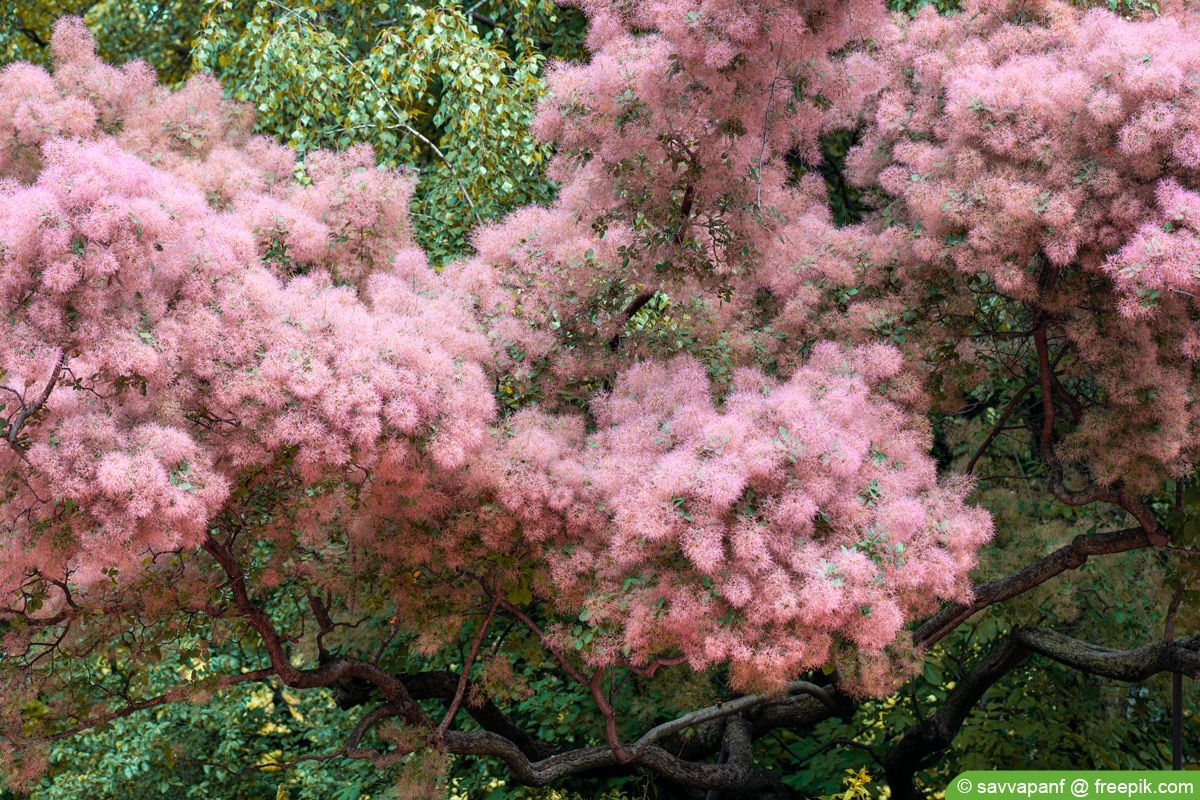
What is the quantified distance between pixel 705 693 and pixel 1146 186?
388 cm

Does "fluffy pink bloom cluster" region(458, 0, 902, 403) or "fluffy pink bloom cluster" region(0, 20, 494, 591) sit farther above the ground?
"fluffy pink bloom cluster" region(458, 0, 902, 403)

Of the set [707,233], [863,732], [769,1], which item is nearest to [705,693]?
[863,732]

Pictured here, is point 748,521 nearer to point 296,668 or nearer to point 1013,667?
point 296,668

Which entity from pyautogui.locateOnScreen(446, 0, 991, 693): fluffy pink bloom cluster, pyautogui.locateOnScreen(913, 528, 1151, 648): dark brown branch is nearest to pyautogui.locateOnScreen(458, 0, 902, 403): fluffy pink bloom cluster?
pyautogui.locateOnScreen(446, 0, 991, 693): fluffy pink bloom cluster

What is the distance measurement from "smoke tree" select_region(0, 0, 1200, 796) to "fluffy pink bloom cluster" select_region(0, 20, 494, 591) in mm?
16

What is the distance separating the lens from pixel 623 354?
5301 mm

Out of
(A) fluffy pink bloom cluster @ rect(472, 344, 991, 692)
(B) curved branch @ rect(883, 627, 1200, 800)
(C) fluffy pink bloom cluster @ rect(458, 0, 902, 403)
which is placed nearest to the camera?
(A) fluffy pink bloom cluster @ rect(472, 344, 991, 692)

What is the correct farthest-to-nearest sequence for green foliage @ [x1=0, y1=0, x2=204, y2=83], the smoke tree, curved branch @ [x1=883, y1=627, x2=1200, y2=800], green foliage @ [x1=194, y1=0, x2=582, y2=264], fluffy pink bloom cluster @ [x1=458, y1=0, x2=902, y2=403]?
1. green foliage @ [x1=0, y1=0, x2=204, y2=83]
2. green foliage @ [x1=194, y1=0, x2=582, y2=264]
3. curved branch @ [x1=883, y1=627, x2=1200, y2=800]
4. fluffy pink bloom cluster @ [x1=458, y1=0, x2=902, y2=403]
5. the smoke tree

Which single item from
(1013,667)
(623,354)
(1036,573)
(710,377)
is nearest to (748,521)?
(710,377)

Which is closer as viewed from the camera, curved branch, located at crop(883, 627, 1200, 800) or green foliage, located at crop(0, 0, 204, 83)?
curved branch, located at crop(883, 627, 1200, 800)

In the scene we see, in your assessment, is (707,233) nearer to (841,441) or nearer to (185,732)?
(841,441)

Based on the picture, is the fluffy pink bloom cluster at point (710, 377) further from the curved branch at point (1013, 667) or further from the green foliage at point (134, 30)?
the green foliage at point (134, 30)

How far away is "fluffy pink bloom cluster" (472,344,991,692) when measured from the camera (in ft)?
12.5

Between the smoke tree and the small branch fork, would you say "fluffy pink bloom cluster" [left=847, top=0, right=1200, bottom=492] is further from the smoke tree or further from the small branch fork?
the small branch fork
